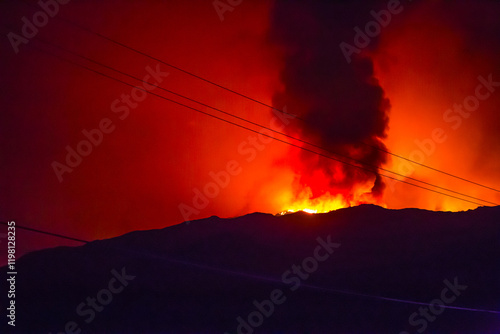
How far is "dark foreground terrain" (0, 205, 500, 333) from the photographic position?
66.7ft

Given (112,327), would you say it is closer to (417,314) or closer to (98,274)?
(98,274)

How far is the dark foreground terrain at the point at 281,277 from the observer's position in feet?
66.7

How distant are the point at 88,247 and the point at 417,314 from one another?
22835mm

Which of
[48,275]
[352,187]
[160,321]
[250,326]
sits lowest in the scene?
[48,275]

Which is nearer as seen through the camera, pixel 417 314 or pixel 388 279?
pixel 417 314

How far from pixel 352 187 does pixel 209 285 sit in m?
15.6

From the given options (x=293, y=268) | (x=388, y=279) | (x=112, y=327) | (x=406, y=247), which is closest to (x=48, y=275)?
(x=112, y=327)

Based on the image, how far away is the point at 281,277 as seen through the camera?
26.6 metres

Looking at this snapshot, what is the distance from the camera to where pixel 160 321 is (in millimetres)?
21188

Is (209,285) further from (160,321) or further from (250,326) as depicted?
(250,326)

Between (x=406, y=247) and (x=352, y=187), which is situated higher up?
(x=352, y=187)

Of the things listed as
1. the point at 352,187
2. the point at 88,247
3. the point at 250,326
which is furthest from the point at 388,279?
the point at 88,247

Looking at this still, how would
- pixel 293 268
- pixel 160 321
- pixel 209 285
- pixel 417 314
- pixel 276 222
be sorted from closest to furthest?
pixel 417 314 < pixel 160 321 < pixel 209 285 < pixel 293 268 < pixel 276 222

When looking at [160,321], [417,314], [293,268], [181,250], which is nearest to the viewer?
[417,314]
